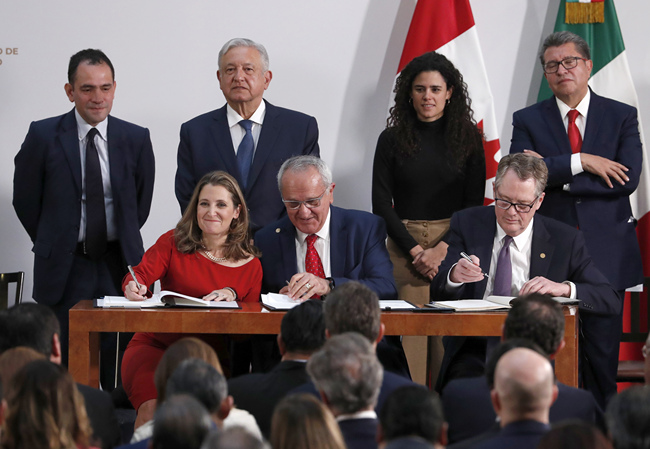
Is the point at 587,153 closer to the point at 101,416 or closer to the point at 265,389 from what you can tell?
the point at 265,389

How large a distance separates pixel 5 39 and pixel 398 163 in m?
2.82

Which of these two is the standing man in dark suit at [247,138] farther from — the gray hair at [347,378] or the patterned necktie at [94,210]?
the gray hair at [347,378]

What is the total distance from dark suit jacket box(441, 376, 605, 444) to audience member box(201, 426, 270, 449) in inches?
47.4

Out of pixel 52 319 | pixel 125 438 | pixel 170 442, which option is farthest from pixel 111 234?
pixel 170 442

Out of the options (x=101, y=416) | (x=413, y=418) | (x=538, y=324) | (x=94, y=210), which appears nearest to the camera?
(x=413, y=418)

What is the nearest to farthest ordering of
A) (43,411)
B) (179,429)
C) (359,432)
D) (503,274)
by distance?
(179,429) < (43,411) < (359,432) < (503,274)

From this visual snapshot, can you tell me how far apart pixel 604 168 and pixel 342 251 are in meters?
1.50

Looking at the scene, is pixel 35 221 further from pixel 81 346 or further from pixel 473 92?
pixel 473 92

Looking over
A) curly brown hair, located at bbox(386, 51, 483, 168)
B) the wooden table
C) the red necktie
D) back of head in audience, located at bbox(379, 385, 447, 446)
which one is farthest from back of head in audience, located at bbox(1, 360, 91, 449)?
the red necktie

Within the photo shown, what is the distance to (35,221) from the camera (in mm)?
5184

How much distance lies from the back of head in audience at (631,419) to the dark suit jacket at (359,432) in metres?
0.60

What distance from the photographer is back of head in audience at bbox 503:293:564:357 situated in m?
3.11

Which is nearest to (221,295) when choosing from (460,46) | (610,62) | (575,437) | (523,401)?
(523,401)

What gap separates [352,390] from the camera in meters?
2.44
